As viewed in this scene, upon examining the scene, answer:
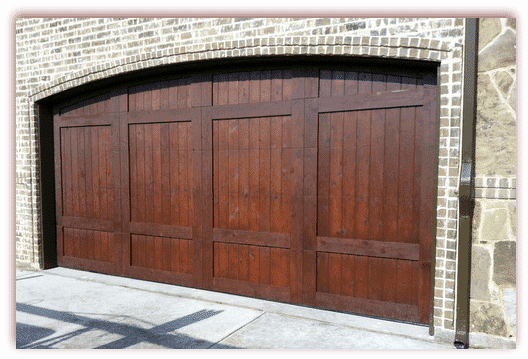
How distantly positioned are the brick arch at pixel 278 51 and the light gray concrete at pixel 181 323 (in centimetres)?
307

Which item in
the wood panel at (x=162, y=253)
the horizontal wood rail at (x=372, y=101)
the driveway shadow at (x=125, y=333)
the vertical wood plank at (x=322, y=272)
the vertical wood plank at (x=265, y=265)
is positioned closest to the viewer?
the driveway shadow at (x=125, y=333)

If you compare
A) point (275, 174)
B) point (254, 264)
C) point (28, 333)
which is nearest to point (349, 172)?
point (275, 174)

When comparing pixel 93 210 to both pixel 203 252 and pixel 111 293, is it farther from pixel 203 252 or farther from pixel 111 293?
pixel 203 252

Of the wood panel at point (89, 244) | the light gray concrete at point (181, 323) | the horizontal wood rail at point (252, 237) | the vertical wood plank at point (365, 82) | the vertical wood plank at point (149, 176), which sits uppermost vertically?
the vertical wood plank at point (365, 82)

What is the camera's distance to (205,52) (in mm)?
5316

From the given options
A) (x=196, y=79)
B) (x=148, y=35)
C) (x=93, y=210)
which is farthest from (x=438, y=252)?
(x=93, y=210)

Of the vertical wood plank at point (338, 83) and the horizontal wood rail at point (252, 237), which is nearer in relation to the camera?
the vertical wood plank at point (338, 83)

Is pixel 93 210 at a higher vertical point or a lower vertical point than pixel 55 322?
higher

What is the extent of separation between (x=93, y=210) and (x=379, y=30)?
542cm

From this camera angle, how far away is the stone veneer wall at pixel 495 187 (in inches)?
152

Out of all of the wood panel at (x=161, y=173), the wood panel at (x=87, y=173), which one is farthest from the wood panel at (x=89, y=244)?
the wood panel at (x=161, y=173)

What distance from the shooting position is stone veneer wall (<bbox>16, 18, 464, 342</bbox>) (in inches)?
161

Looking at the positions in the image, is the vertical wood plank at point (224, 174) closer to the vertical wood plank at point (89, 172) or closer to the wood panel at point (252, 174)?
the wood panel at point (252, 174)

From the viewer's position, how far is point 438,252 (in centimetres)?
418
